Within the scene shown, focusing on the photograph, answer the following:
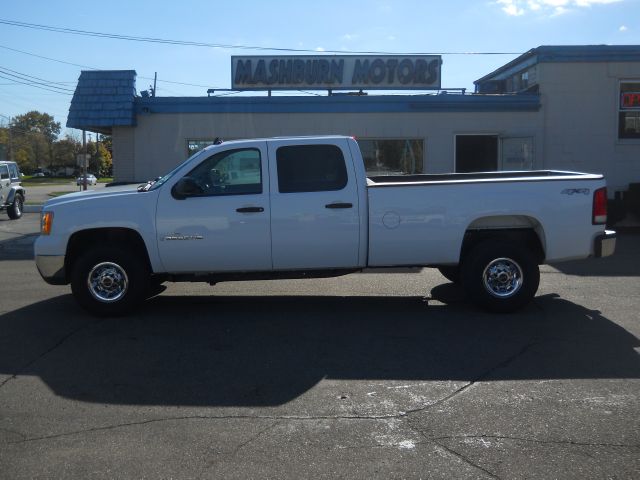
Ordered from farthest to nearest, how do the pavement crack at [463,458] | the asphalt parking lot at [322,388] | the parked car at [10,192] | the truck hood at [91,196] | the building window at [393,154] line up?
the parked car at [10,192] → the building window at [393,154] → the truck hood at [91,196] → the asphalt parking lot at [322,388] → the pavement crack at [463,458]

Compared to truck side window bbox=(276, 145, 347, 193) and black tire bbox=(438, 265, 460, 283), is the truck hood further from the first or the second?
black tire bbox=(438, 265, 460, 283)

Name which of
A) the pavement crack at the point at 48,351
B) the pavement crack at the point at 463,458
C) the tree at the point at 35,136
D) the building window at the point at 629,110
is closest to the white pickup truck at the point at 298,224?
the pavement crack at the point at 48,351

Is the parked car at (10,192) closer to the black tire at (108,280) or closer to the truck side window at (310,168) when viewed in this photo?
the black tire at (108,280)

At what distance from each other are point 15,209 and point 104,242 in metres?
16.9

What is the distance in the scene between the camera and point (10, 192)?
22891 millimetres

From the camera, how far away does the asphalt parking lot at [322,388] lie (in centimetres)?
425

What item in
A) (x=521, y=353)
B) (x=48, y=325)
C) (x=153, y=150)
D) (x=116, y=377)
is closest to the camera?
(x=116, y=377)

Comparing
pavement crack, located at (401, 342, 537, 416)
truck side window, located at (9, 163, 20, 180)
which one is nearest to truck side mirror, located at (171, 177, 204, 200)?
pavement crack, located at (401, 342, 537, 416)

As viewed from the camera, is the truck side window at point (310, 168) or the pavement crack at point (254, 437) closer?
the pavement crack at point (254, 437)

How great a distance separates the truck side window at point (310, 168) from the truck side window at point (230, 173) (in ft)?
0.93

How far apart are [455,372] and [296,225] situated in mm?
2686

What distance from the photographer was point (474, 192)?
7.83 meters

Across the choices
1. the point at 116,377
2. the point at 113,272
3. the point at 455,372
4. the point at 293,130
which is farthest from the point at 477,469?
the point at 293,130

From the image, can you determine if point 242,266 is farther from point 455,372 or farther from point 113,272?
point 455,372
